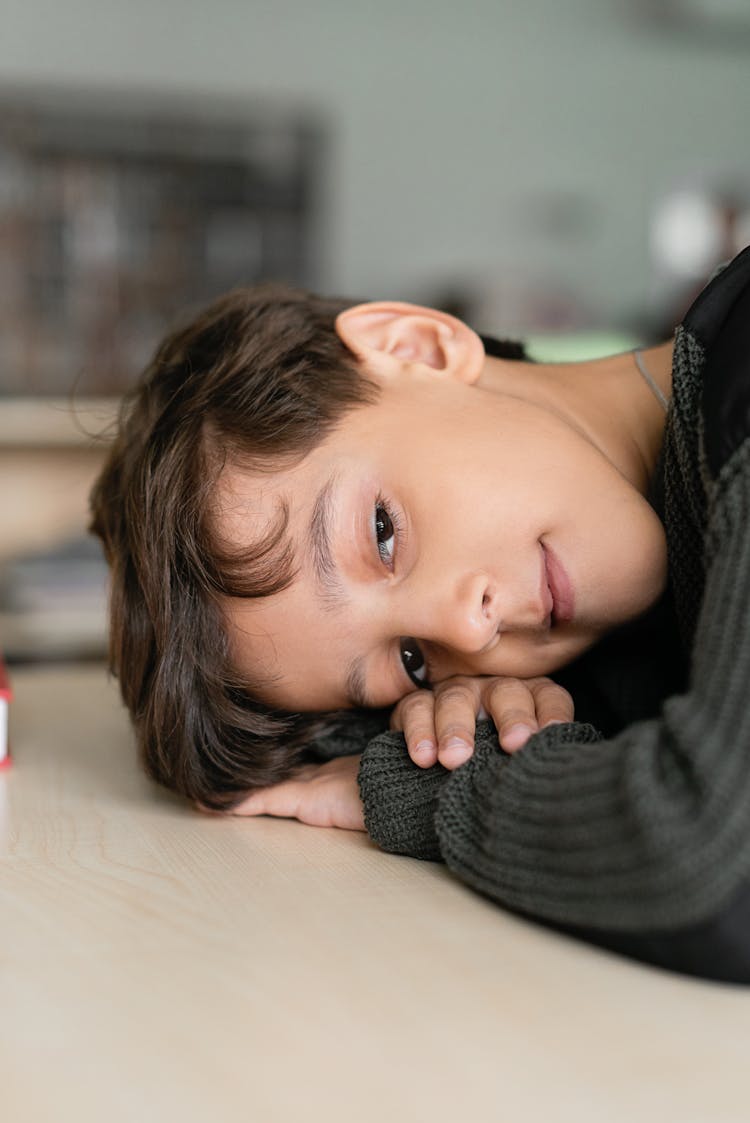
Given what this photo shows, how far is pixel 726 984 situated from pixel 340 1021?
0.52ft

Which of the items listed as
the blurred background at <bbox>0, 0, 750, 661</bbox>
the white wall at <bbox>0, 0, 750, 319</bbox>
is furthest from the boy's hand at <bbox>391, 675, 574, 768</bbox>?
the white wall at <bbox>0, 0, 750, 319</bbox>

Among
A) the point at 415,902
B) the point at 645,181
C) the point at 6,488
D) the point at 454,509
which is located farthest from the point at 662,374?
the point at 645,181

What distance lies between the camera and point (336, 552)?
29.5 inches

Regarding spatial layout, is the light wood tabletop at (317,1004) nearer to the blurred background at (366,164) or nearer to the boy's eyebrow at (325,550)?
the boy's eyebrow at (325,550)

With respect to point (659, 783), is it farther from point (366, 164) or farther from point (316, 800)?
point (366, 164)

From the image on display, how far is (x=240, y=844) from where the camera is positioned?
27.8 inches

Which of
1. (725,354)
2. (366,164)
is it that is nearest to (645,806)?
(725,354)

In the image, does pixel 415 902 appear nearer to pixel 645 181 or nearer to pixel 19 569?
pixel 19 569

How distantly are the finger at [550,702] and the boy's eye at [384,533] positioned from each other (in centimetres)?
13

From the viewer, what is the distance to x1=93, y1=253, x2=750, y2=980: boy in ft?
2.24

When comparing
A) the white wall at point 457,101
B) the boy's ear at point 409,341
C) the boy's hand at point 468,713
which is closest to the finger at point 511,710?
the boy's hand at point 468,713

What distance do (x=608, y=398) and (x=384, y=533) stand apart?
246 millimetres

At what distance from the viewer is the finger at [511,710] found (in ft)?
2.25

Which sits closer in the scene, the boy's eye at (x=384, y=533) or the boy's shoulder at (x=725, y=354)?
the boy's shoulder at (x=725, y=354)
